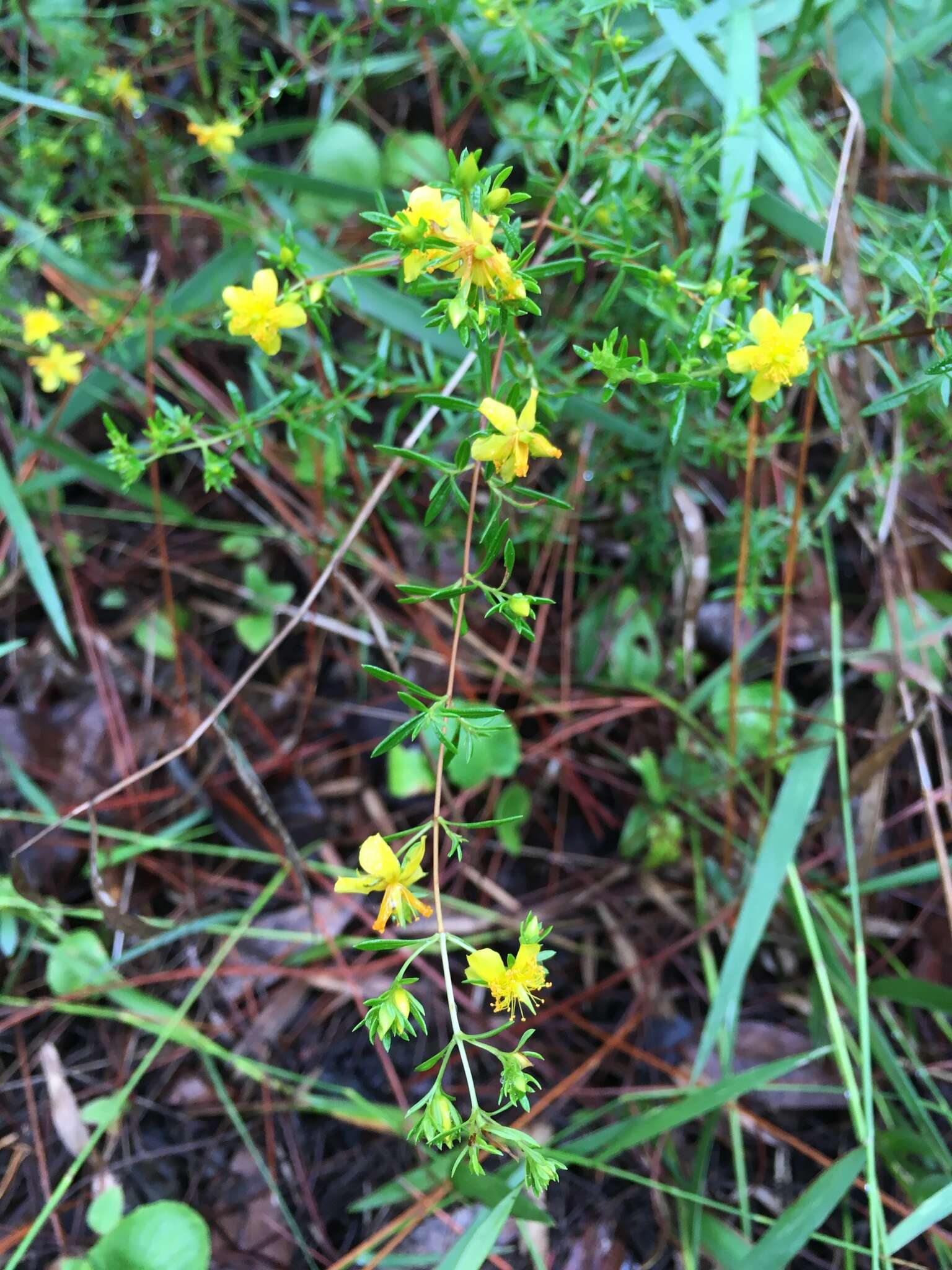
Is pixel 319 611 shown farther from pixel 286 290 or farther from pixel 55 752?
pixel 286 290

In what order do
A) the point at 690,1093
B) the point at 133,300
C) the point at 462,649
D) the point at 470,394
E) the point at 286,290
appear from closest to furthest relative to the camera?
the point at 286,290 < the point at 470,394 < the point at 690,1093 < the point at 133,300 < the point at 462,649

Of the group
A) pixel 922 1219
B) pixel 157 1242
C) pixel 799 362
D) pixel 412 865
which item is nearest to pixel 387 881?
pixel 412 865

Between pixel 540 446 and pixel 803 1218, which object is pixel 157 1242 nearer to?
pixel 803 1218

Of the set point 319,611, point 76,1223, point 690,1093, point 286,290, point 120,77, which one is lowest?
point 690,1093

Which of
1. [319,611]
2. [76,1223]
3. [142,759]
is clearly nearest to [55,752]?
[142,759]

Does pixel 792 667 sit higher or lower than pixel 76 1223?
lower

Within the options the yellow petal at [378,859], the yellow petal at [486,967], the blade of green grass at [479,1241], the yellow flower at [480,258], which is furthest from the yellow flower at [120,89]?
the blade of green grass at [479,1241]

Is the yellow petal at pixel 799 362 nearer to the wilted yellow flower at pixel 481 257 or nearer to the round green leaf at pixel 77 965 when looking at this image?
the wilted yellow flower at pixel 481 257

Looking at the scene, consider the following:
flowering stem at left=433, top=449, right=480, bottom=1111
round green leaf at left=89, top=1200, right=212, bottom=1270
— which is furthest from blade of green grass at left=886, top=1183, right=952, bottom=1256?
round green leaf at left=89, top=1200, right=212, bottom=1270
